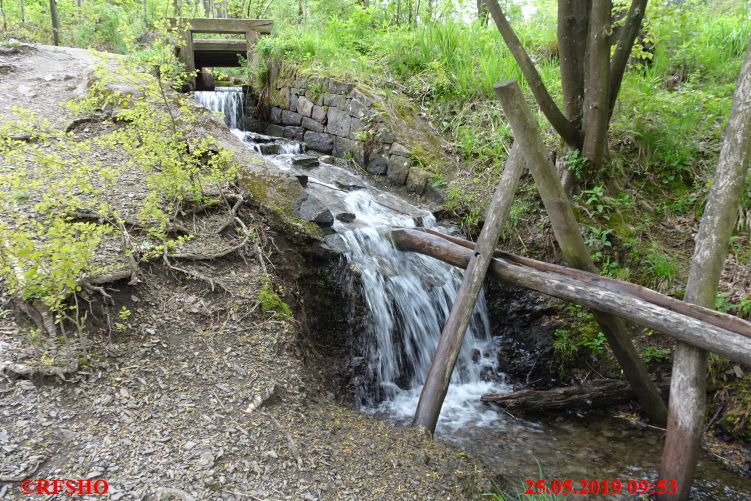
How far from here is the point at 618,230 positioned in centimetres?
544

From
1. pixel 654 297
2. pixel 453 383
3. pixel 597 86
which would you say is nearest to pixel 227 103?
pixel 597 86

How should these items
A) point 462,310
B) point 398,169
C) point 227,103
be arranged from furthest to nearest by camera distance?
1. point 227,103
2. point 398,169
3. point 462,310

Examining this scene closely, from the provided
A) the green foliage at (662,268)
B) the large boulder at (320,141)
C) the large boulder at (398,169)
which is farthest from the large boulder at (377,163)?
the green foliage at (662,268)

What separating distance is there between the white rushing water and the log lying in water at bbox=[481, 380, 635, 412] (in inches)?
13.7

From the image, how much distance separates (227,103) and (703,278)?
29.3ft

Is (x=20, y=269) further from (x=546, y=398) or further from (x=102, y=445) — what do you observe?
(x=546, y=398)

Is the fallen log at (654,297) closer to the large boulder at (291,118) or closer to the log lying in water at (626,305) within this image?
the log lying in water at (626,305)

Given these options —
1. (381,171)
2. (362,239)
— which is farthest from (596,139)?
(381,171)

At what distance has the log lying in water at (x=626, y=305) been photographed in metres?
3.12

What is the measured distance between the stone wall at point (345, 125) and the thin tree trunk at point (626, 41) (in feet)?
8.72

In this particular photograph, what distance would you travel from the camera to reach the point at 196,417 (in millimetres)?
2996

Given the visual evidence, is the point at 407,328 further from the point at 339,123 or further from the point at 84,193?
the point at 339,123

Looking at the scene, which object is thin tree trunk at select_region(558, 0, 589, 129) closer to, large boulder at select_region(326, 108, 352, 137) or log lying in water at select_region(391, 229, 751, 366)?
log lying in water at select_region(391, 229, 751, 366)

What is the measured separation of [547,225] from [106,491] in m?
5.17
